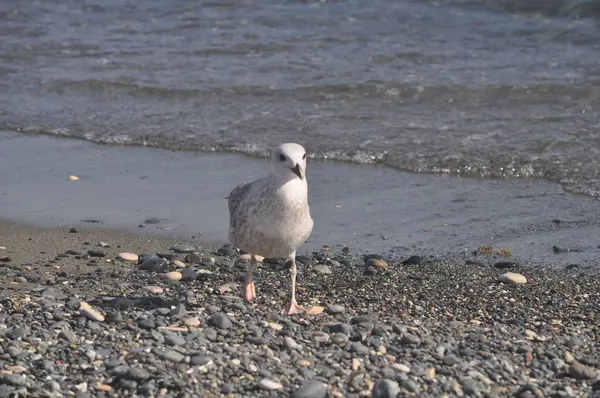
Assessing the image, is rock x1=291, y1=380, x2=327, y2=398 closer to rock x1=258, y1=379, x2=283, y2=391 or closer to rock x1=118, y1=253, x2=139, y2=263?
rock x1=258, y1=379, x2=283, y2=391

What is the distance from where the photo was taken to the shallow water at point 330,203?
28.0ft

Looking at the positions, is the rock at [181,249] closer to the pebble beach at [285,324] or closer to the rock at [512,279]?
the pebble beach at [285,324]

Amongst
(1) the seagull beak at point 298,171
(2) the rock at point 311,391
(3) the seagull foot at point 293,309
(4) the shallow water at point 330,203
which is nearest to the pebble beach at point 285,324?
(2) the rock at point 311,391

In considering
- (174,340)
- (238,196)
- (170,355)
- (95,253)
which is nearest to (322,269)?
(238,196)

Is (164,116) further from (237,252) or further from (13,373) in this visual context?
(13,373)

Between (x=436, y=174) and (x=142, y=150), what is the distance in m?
3.01

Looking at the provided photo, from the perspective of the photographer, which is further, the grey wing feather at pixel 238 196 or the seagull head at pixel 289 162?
the grey wing feather at pixel 238 196

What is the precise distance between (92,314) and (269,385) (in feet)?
4.49

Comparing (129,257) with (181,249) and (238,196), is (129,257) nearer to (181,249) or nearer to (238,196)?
(181,249)

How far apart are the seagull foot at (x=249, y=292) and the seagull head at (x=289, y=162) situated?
825mm

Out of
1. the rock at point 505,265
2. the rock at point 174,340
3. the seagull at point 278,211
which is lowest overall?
the rock at point 505,265

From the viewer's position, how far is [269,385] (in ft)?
17.2

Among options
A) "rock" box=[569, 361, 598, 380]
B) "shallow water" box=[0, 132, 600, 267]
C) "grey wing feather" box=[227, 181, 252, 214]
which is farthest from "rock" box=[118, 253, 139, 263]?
"rock" box=[569, 361, 598, 380]

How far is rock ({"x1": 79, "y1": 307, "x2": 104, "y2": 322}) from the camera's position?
610 cm
